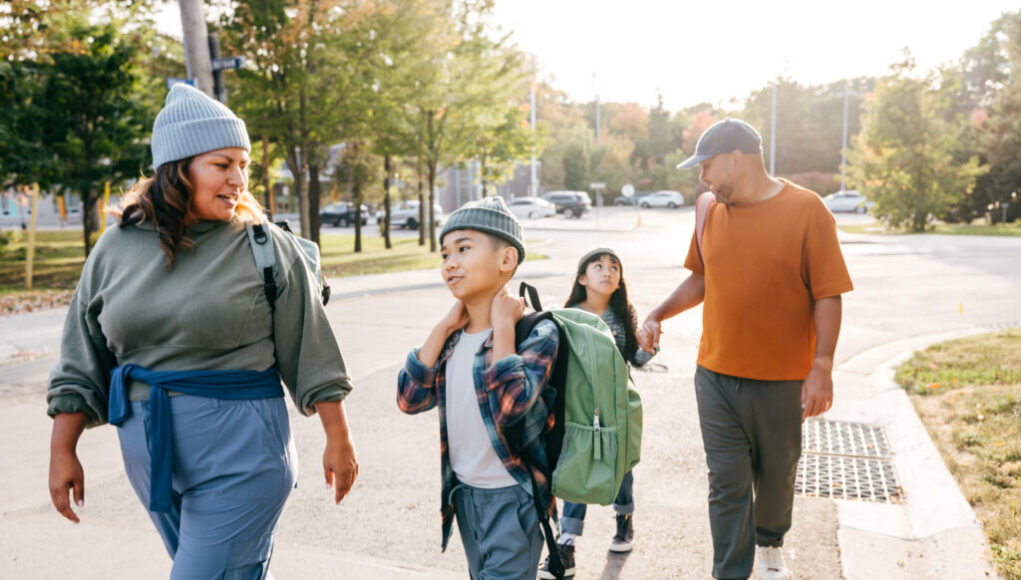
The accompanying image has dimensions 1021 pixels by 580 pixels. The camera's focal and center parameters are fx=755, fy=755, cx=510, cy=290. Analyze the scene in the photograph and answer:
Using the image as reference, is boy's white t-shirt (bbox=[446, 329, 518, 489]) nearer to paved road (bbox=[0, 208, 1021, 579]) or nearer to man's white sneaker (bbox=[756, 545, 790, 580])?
paved road (bbox=[0, 208, 1021, 579])

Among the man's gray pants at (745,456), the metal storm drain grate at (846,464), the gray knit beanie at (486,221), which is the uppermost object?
the gray knit beanie at (486,221)

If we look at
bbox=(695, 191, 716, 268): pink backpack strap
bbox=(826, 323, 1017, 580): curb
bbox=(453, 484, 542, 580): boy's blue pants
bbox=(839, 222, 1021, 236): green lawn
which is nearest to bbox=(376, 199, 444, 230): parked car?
bbox=(839, 222, 1021, 236): green lawn

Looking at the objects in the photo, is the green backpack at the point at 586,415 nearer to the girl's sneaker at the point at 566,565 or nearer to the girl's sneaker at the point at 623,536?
the girl's sneaker at the point at 566,565

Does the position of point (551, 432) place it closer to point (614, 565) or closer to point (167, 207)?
point (167, 207)

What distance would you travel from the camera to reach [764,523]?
11.2 feet

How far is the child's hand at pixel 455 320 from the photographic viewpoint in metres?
2.39

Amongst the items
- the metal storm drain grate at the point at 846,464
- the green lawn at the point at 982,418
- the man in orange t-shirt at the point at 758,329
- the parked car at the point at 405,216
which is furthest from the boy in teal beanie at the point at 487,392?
the parked car at the point at 405,216

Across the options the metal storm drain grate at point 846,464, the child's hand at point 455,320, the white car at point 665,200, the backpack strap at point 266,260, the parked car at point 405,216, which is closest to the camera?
the backpack strap at point 266,260

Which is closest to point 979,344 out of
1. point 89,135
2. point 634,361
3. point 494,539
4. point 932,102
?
point 634,361

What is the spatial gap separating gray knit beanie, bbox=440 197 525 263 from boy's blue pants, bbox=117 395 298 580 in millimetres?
797

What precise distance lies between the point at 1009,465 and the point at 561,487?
142 inches

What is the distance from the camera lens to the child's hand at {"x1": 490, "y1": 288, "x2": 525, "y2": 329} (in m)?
2.32

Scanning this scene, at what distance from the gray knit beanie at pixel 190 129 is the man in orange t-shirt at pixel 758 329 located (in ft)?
6.06

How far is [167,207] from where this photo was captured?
2.12 m
